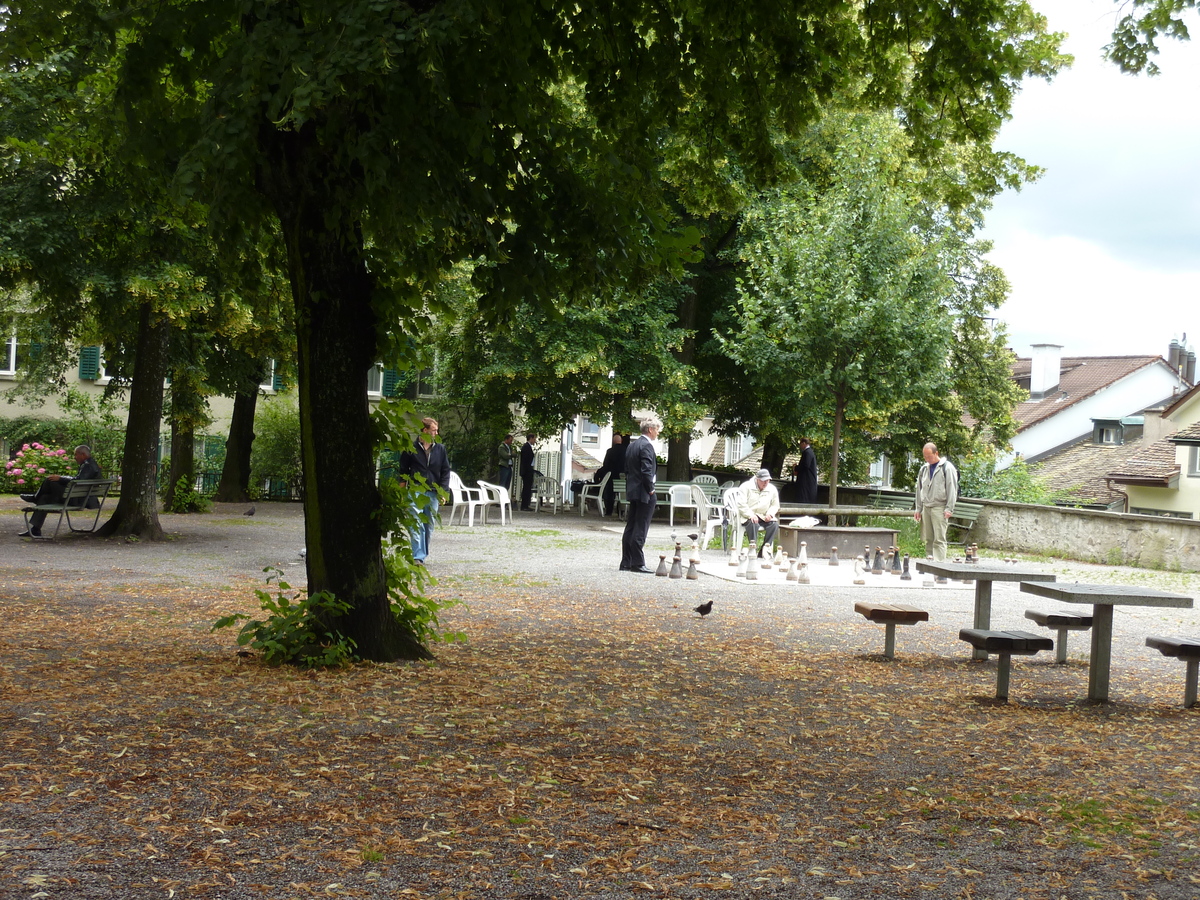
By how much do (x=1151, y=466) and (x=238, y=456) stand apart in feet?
107

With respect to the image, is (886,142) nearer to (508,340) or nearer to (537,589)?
(508,340)

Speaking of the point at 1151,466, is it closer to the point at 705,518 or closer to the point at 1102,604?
the point at 705,518

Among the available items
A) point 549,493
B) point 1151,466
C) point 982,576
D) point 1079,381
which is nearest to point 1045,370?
point 1079,381

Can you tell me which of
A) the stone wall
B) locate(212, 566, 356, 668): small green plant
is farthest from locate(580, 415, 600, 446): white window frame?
locate(212, 566, 356, 668): small green plant

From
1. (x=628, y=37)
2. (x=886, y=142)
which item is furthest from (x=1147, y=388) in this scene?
(x=628, y=37)

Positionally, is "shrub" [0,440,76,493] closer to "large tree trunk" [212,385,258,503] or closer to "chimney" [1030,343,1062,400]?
"large tree trunk" [212,385,258,503]

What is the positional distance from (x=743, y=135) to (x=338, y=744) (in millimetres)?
6314

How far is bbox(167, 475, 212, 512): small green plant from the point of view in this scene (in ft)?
81.0

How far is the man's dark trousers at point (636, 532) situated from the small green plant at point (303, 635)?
7.88 metres

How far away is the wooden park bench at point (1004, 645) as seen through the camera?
308 inches

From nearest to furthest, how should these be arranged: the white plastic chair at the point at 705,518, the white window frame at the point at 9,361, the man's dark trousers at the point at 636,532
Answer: the man's dark trousers at the point at 636,532 → the white plastic chair at the point at 705,518 → the white window frame at the point at 9,361

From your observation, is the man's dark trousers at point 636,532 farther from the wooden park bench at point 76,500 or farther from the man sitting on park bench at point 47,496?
the man sitting on park bench at point 47,496

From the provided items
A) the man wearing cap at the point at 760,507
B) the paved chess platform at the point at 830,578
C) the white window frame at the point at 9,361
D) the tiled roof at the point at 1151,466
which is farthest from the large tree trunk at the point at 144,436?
the tiled roof at the point at 1151,466

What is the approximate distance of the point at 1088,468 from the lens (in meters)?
49.6
